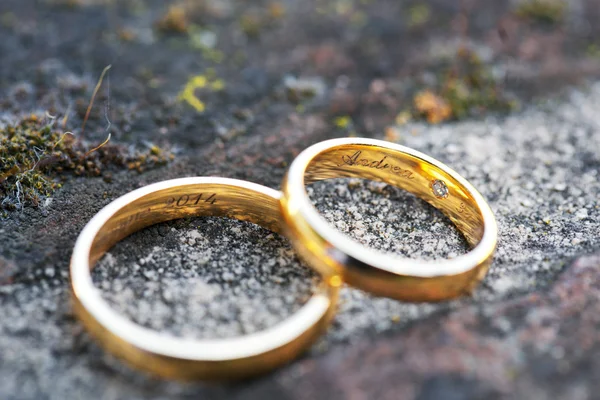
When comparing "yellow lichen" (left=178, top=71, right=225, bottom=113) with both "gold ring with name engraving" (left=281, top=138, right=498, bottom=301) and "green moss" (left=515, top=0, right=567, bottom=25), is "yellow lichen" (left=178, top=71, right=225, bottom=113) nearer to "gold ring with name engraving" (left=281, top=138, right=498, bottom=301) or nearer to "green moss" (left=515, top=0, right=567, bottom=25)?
"gold ring with name engraving" (left=281, top=138, right=498, bottom=301)

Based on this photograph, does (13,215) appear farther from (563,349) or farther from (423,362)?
(563,349)

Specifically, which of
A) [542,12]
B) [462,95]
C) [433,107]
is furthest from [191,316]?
[542,12]

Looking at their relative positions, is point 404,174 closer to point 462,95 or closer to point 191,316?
point 462,95

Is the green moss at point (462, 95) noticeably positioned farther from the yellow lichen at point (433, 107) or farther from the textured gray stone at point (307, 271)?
the textured gray stone at point (307, 271)

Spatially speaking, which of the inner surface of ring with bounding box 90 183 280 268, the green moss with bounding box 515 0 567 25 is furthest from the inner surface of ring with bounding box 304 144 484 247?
the green moss with bounding box 515 0 567 25

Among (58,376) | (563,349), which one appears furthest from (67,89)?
(563,349)

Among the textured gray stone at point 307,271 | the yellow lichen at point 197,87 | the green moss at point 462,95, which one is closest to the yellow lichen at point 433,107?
the green moss at point 462,95

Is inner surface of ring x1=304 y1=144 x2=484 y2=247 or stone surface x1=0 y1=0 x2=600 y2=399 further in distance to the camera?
inner surface of ring x1=304 y1=144 x2=484 y2=247
